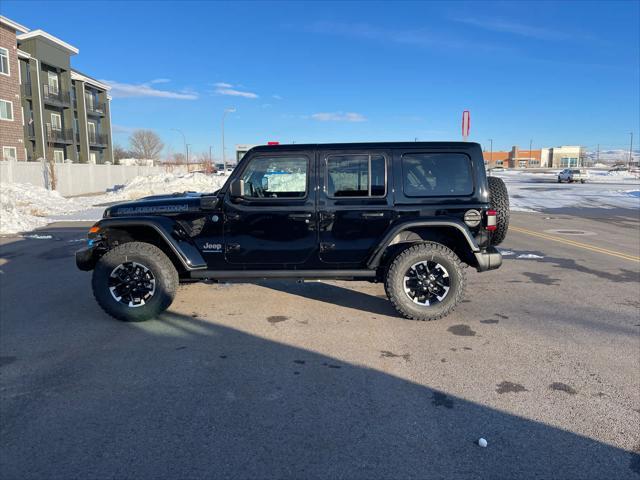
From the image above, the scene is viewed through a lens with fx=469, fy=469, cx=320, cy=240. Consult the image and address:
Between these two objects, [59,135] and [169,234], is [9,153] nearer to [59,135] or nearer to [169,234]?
[59,135]

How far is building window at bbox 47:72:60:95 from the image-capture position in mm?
41031

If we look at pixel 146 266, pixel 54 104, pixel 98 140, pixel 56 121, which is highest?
pixel 54 104

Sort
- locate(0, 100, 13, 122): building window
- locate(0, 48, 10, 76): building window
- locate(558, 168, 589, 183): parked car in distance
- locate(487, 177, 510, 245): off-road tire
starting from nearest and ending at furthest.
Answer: locate(487, 177, 510, 245): off-road tire < locate(0, 48, 10, 76): building window < locate(0, 100, 13, 122): building window < locate(558, 168, 589, 183): parked car in distance

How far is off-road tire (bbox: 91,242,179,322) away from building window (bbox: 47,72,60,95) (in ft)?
142

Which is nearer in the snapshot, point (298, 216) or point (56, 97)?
point (298, 216)

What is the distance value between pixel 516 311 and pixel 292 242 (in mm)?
2914

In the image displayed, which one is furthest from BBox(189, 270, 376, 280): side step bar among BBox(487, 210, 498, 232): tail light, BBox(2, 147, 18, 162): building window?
BBox(2, 147, 18, 162): building window

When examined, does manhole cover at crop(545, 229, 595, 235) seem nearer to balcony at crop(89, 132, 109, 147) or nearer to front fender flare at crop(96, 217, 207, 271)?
front fender flare at crop(96, 217, 207, 271)

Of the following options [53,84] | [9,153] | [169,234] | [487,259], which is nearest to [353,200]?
[487,259]

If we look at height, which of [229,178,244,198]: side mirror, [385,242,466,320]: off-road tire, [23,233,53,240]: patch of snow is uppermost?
[229,178,244,198]: side mirror

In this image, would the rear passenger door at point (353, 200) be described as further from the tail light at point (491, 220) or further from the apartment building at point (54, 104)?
the apartment building at point (54, 104)

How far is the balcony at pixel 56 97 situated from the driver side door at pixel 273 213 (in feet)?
140

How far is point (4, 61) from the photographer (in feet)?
103

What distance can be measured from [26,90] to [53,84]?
13.3ft
